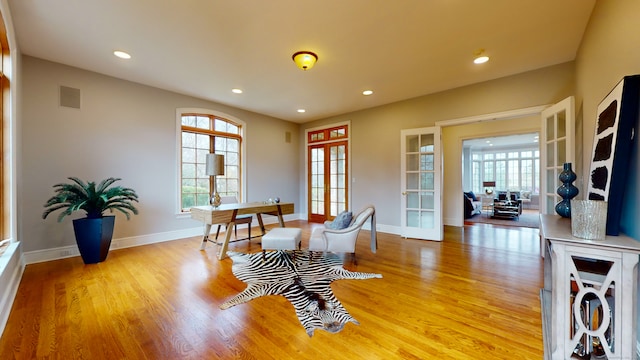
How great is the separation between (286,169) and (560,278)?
5830 millimetres

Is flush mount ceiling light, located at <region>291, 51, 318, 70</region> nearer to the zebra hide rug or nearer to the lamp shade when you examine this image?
the lamp shade

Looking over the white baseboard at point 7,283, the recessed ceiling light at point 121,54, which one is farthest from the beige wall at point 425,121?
the white baseboard at point 7,283

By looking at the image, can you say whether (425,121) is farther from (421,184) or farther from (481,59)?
(481,59)

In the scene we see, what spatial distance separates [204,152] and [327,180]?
3.01m

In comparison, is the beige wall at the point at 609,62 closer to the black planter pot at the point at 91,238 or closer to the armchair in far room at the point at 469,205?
the armchair in far room at the point at 469,205

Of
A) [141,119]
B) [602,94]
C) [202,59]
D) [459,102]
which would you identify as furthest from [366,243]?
[141,119]

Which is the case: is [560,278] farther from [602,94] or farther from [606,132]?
[602,94]

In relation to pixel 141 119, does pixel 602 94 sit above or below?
below

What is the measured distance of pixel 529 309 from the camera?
85.2 inches

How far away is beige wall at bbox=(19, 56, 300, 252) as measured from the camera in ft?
11.0

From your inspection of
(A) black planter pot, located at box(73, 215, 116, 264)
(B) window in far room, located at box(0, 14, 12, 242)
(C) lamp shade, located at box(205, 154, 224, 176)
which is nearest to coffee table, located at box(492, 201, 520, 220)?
(C) lamp shade, located at box(205, 154, 224, 176)

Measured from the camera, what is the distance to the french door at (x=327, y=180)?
6.23 m

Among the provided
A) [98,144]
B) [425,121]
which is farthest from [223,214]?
[425,121]

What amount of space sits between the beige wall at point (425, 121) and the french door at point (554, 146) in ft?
1.46
